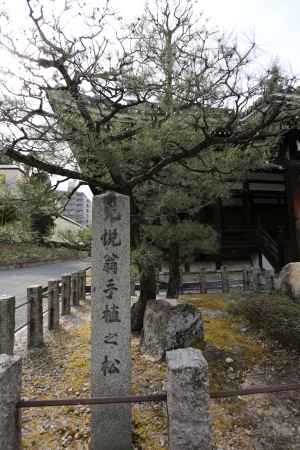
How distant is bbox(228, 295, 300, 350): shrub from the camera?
14.7 feet

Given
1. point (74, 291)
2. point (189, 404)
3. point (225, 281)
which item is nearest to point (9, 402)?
point (189, 404)

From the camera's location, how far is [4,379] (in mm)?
2049

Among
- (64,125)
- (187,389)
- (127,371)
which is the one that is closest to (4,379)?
(127,371)

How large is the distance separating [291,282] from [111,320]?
4.96m

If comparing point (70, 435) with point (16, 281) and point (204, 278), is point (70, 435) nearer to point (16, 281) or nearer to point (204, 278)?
point (204, 278)

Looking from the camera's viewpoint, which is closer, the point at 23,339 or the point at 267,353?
the point at 267,353

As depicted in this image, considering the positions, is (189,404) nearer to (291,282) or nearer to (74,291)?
(291,282)

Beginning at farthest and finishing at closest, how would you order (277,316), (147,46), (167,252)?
1. (167,252)
2. (277,316)
3. (147,46)

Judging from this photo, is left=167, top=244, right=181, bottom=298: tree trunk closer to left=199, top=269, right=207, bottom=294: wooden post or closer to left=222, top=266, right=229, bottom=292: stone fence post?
left=199, top=269, right=207, bottom=294: wooden post

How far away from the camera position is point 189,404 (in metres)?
2.08

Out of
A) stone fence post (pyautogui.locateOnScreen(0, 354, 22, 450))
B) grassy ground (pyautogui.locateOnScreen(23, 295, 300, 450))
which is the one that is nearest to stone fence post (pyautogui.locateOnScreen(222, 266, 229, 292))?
grassy ground (pyautogui.locateOnScreen(23, 295, 300, 450))

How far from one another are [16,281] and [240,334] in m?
11.0

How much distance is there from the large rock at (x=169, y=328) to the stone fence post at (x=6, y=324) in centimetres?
205

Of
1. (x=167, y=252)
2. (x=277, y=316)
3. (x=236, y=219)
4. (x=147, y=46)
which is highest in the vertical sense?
(x=147, y=46)
